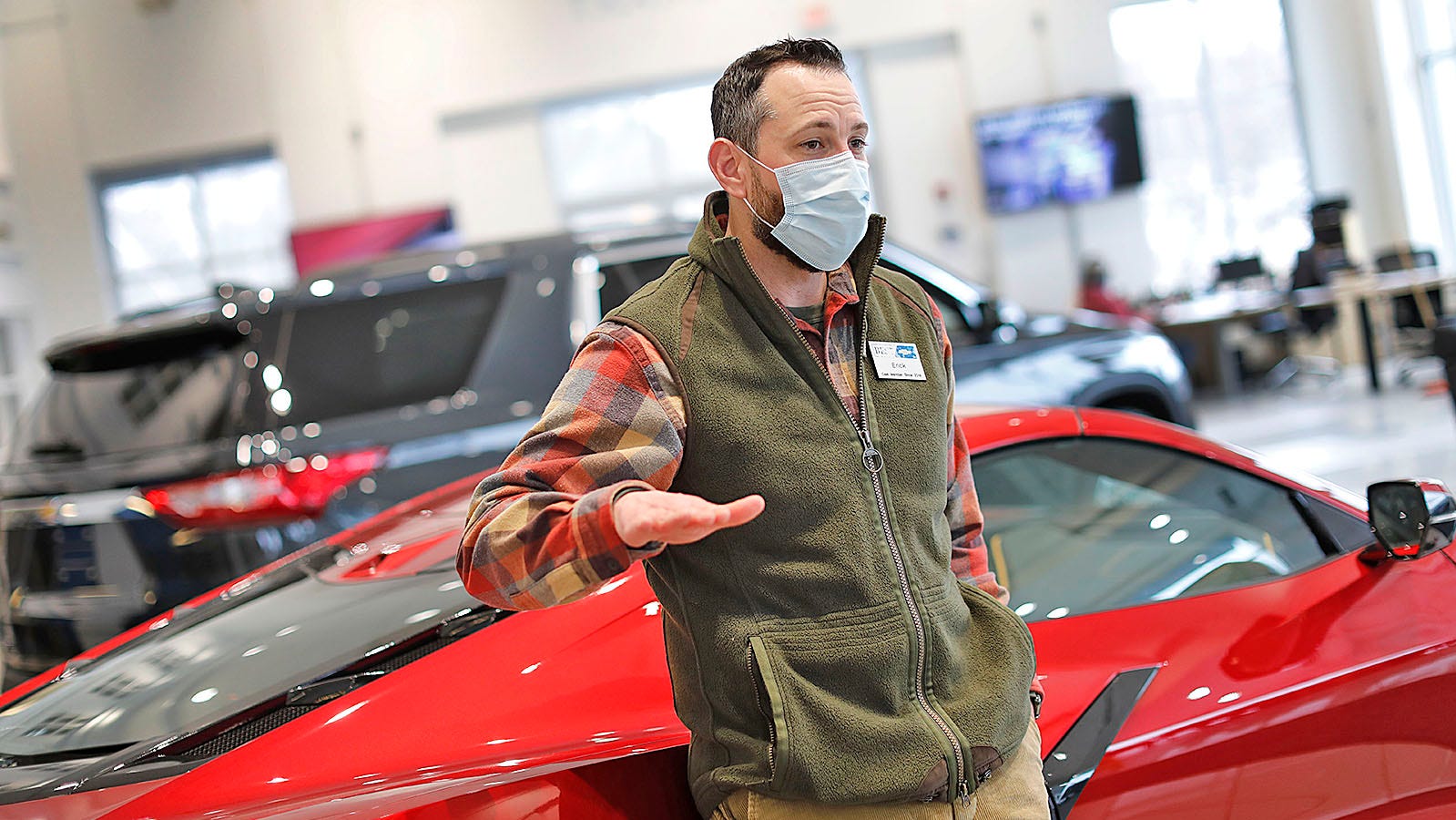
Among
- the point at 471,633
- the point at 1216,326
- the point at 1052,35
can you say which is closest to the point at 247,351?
the point at 471,633

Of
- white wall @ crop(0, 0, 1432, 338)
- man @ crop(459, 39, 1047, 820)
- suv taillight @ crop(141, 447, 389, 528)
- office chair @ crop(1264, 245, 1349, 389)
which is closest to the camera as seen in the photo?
man @ crop(459, 39, 1047, 820)

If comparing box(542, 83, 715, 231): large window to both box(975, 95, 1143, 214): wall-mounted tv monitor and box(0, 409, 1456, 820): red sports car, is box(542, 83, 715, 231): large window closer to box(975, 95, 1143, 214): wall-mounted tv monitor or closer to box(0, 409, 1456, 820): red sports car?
box(975, 95, 1143, 214): wall-mounted tv monitor

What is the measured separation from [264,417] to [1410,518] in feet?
8.86

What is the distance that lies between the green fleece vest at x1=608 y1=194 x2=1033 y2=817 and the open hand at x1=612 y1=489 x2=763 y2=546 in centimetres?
21

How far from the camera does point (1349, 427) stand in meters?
7.98

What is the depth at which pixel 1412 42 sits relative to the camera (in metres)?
12.4

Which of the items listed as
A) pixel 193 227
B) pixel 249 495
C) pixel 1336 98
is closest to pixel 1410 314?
pixel 1336 98

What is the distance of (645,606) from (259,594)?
0.77 m

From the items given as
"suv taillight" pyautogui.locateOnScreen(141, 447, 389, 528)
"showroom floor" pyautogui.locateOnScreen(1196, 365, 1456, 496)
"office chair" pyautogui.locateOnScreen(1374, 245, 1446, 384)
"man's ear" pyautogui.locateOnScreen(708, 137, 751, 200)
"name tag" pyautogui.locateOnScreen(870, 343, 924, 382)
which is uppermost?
"man's ear" pyautogui.locateOnScreen(708, 137, 751, 200)

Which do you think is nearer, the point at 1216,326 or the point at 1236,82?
the point at 1216,326

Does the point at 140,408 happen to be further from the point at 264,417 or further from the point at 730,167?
the point at 730,167

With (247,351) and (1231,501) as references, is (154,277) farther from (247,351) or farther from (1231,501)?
(1231,501)

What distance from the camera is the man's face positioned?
1.34 m

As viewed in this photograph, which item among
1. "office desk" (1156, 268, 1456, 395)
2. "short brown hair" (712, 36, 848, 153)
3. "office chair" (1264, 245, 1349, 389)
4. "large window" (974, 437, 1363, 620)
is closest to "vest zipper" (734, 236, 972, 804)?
"short brown hair" (712, 36, 848, 153)
